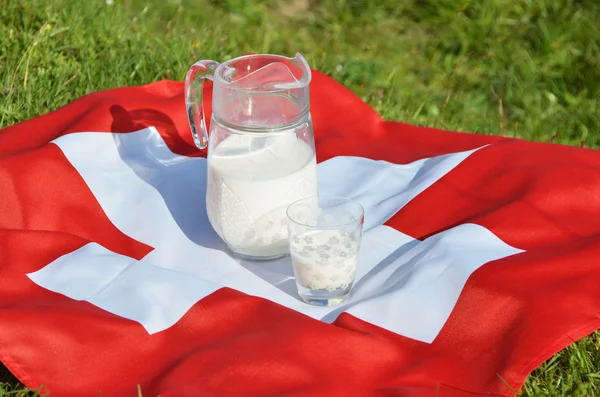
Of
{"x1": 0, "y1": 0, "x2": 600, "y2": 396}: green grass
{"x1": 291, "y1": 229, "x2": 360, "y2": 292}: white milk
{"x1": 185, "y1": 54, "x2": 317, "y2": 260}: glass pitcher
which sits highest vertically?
{"x1": 185, "y1": 54, "x2": 317, "y2": 260}: glass pitcher

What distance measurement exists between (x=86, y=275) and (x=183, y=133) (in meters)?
0.53

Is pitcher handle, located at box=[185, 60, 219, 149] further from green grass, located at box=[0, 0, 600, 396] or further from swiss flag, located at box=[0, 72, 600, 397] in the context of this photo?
green grass, located at box=[0, 0, 600, 396]

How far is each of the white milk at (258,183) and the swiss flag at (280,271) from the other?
8 centimetres

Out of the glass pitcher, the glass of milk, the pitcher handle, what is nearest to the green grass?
the pitcher handle

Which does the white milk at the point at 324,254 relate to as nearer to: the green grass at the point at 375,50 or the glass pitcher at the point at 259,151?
the glass pitcher at the point at 259,151

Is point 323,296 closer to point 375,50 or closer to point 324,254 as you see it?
point 324,254

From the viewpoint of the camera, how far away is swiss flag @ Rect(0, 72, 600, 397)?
1.22 metres

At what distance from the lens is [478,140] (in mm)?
1780

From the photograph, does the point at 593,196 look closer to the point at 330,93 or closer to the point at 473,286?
the point at 473,286

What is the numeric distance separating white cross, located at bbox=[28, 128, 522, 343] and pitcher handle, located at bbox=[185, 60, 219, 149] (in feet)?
0.59

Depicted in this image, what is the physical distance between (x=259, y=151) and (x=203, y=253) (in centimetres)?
22

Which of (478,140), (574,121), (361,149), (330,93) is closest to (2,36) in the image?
(330,93)

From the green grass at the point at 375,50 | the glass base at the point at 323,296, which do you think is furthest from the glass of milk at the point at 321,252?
the green grass at the point at 375,50

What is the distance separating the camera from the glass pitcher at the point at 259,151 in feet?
4.39
